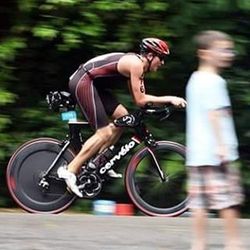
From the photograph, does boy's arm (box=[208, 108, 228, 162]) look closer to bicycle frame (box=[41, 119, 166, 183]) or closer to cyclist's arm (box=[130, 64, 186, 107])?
cyclist's arm (box=[130, 64, 186, 107])

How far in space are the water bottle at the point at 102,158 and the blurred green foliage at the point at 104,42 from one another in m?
0.54

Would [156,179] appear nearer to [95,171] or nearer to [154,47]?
[95,171]

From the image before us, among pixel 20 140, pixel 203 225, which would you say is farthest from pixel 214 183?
pixel 20 140

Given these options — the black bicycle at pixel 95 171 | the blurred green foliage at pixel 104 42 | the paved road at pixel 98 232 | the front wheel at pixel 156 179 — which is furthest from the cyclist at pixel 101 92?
the blurred green foliage at pixel 104 42

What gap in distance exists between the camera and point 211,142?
6.05m

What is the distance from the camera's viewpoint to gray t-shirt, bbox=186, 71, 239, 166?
598 cm

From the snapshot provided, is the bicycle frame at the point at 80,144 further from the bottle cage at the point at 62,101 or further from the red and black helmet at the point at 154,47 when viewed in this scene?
the red and black helmet at the point at 154,47

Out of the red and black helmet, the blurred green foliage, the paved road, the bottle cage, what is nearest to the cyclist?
the red and black helmet

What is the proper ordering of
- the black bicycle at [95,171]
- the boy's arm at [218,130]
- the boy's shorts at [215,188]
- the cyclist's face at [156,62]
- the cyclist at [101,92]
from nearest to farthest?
1. the boy's arm at [218,130]
2. the boy's shorts at [215,188]
3. the cyclist at [101,92]
4. the cyclist's face at [156,62]
5. the black bicycle at [95,171]

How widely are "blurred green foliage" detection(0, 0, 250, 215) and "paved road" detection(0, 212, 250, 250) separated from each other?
107cm

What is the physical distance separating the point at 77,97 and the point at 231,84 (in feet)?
6.00

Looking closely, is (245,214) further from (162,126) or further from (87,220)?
(87,220)

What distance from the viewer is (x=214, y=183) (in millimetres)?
6133

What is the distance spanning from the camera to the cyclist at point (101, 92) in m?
7.92
